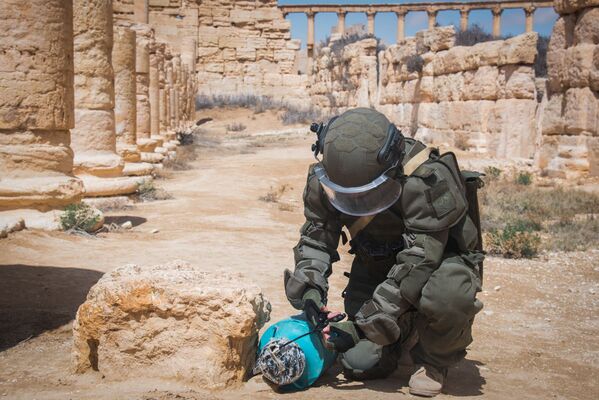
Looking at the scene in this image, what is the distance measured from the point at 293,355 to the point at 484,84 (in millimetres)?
12708

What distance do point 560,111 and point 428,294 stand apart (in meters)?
9.82

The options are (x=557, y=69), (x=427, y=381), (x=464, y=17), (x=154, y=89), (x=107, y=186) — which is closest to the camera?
(x=427, y=381)

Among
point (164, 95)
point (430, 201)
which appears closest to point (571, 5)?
point (430, 201)

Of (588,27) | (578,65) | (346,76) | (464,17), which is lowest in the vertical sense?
(578,65)

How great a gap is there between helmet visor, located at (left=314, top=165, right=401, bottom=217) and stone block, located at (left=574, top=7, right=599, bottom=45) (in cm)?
939

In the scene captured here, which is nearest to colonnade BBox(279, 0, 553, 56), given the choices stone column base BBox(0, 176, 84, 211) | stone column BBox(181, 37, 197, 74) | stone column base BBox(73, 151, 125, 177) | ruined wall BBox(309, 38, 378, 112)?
stone column BBox(181, 37, 197, 74)

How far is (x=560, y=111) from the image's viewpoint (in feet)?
37.7

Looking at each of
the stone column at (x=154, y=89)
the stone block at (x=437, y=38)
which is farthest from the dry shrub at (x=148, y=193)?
the stone block at (x=437, y=38)

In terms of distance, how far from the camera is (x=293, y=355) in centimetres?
292

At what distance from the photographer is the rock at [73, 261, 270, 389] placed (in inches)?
116

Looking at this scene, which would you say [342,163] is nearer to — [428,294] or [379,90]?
[428,294]

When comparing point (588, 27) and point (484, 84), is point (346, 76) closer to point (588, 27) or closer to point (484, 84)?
point (484, 84)

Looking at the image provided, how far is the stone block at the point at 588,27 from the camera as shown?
1060 centimetres

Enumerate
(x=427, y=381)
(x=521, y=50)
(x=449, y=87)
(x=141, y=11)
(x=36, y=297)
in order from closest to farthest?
(x=427, y=381) → (x=36, y=297) → (x=521, y=50) → (x=449, y=87) → (x=141, y=11)
